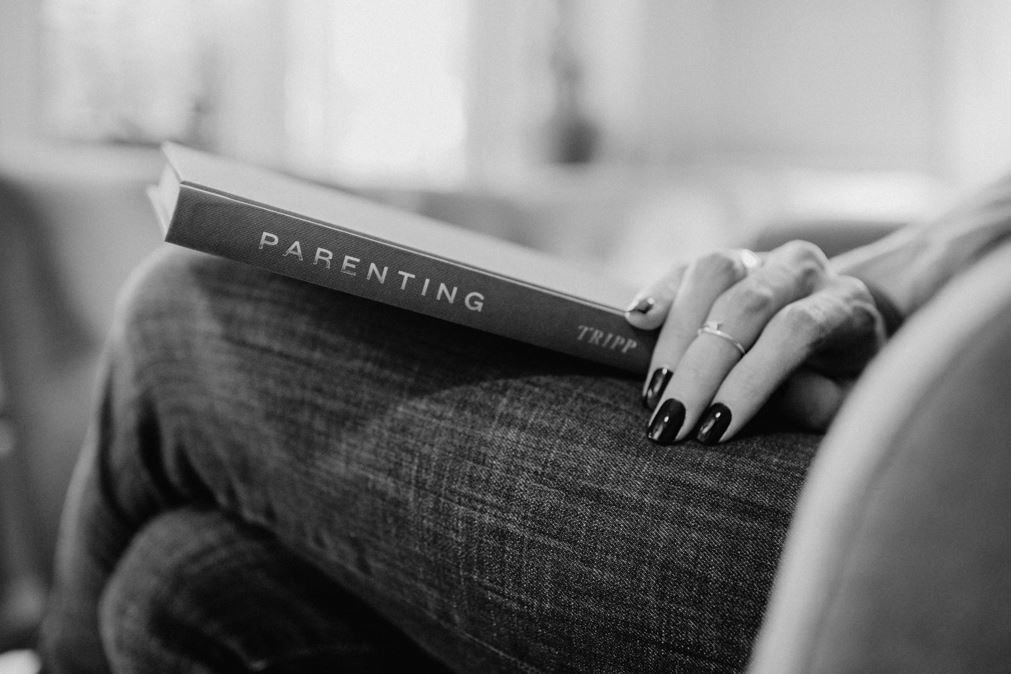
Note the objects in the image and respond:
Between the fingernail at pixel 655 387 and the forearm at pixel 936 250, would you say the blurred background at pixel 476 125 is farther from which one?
the fingernail at pixel 655 387

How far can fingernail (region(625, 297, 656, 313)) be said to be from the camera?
0.38 metres

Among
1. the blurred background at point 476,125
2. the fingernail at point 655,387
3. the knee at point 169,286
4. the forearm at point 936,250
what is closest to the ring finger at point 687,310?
the fingernail at point 655,387

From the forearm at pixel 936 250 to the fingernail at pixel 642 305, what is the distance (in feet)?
0.49

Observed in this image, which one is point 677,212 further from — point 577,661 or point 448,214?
point 577,661

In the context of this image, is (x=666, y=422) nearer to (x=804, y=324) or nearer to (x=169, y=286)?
(x=804, y=324)

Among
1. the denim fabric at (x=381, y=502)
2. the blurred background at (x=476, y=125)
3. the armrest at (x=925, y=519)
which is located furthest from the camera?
the blurred background at (x=476, y=125)

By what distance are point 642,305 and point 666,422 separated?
0.21 ft

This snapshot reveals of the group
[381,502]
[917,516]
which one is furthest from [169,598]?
[917,516]

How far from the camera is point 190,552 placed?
1.57ft

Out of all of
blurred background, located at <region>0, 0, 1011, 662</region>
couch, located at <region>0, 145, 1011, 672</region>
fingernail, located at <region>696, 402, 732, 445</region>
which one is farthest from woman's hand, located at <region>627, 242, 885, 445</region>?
blurred background, located at <region>0, 0, 1011, 662</region>

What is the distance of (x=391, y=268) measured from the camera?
35 centimetres

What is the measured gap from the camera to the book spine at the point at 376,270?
1.13 ft

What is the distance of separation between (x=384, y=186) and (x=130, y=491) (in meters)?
0.98

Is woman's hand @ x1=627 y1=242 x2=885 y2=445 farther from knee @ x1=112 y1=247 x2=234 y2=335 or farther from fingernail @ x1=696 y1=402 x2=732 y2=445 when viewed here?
knee @ x1=112 y1=247 x2=234 y2=335
